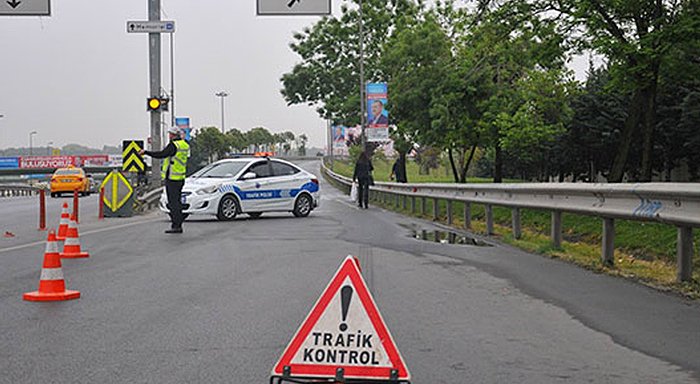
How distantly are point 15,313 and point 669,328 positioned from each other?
5272mm

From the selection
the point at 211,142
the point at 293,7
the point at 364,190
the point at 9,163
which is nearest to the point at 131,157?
the point at 364,190

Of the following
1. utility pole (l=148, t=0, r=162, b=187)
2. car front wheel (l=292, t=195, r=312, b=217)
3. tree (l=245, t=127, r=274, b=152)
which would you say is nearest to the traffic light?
utility pole (l=148, t=0, r=162, b=187)

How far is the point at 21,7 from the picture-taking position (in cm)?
2036

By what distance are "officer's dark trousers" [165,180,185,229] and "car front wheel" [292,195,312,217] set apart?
603 centimetres

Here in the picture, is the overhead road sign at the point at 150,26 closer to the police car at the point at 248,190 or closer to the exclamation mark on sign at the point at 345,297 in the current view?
the police car at the point at 248,190

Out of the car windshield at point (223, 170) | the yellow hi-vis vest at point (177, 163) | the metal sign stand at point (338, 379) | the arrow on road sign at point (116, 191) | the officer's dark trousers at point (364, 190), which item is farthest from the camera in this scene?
the officer's dark trousers at point (364, 190)

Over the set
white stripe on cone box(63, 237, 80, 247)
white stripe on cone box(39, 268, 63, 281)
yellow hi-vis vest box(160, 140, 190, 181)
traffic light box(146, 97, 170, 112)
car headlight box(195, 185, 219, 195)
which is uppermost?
traffic light box(146, 97, 170, 112)

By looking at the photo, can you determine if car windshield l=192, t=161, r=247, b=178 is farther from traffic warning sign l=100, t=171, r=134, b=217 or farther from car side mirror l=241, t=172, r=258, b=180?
traffic warning sign l=100, t=171, r=134, b=217

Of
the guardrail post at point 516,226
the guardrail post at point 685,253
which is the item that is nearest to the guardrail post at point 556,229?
the guardrail post at point 516,226

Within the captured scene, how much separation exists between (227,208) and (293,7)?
4915 mm

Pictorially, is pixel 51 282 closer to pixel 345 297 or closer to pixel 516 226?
pixel 345 297

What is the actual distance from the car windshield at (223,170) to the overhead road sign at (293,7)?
12.0 ft

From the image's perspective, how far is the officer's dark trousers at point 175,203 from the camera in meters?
16.3

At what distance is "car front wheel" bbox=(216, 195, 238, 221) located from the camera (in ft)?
67.6
